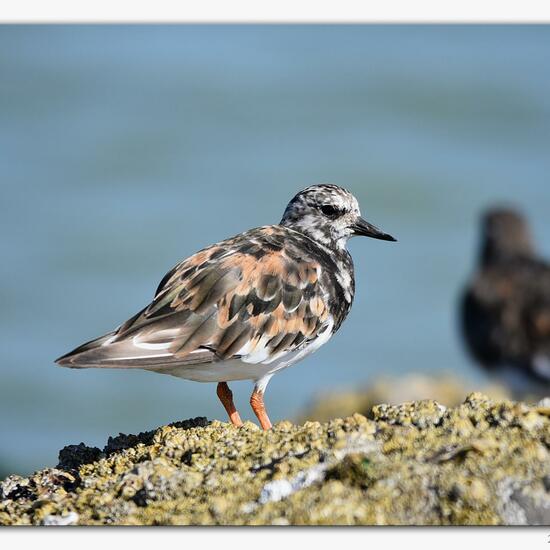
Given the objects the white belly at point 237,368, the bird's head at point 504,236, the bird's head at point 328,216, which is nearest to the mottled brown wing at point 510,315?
the bird's head at point 504,236

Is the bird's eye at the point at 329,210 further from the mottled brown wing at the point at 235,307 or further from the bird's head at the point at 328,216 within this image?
the mottled brown wing at the point at 235,307

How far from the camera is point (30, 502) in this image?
3.98 meters

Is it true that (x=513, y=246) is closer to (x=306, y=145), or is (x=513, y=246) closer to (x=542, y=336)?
(x=542, y=336)

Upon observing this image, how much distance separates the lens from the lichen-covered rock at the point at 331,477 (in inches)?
135

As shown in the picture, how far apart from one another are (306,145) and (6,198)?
4390mm

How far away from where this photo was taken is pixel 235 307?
4.73 m

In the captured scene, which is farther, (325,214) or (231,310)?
(325,214)

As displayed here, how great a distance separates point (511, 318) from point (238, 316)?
4.89 meters

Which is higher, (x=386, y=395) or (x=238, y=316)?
(x=238, y=316)

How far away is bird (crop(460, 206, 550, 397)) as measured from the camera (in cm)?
877

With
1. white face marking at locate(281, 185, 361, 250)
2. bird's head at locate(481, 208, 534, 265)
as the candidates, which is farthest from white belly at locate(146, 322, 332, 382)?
bird's head at locate(481, 208, 534, 265)
